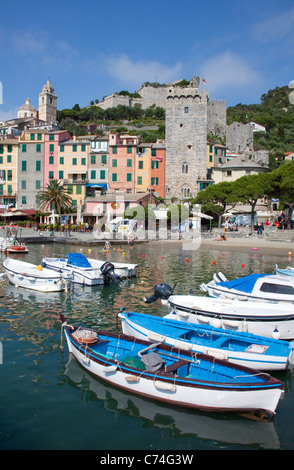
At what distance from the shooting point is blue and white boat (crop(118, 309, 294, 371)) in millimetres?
9859

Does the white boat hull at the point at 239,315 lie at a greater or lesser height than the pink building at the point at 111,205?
lesser

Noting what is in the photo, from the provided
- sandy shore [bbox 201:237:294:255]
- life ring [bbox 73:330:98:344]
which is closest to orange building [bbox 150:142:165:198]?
sandy shore [bbox 201:237:294:255]

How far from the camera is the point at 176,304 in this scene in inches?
556

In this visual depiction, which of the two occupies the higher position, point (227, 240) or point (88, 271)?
point (227, 240)

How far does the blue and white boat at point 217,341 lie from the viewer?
986cm

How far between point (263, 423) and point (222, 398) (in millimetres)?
1021

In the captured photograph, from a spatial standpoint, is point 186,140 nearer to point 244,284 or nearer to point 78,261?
point 78,261

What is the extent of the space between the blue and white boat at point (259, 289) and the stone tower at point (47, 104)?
12866 centimetres

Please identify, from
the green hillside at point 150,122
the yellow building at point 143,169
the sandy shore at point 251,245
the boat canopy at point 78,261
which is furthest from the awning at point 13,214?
the green hillside at point 150,122

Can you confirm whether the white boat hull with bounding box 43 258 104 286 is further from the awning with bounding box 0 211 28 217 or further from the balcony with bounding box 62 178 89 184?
the balcony with bounding box 62 178 89 184

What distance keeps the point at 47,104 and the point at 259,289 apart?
441ft

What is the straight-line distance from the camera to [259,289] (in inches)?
612

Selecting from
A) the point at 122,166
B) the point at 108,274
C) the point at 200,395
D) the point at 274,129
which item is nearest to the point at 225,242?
the point at 108,274

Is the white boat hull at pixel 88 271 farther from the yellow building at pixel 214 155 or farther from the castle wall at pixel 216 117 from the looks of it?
the castle wall at pixel 216 117
